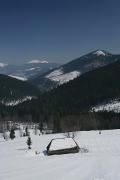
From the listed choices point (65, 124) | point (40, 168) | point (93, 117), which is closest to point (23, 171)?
point (40, 168)

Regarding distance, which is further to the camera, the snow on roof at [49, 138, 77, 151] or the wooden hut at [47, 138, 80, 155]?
the snow on roof at [49, 138, 77, 151]

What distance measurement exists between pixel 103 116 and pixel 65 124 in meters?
26.2

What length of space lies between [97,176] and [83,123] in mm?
141559

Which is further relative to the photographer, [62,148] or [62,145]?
[62,145]

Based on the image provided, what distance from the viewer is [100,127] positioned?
506 ft

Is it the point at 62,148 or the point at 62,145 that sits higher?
the point at 62,145

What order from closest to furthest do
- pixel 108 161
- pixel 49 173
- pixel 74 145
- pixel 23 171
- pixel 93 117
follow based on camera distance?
pixel 49 173, pixel 23 171, pixel 108 161, pixel 74 145, pixel 93 117

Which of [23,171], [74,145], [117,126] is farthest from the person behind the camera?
[117,126]

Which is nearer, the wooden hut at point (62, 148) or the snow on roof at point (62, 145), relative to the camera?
the wooden hut at point (62, 148)

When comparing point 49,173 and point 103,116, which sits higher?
point 103,116

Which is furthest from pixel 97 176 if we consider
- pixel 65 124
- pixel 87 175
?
pixel 65 124

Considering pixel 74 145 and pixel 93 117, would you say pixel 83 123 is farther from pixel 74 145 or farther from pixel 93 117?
pixel 74 145

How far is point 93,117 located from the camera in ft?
534

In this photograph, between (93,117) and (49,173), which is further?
(93,117)
